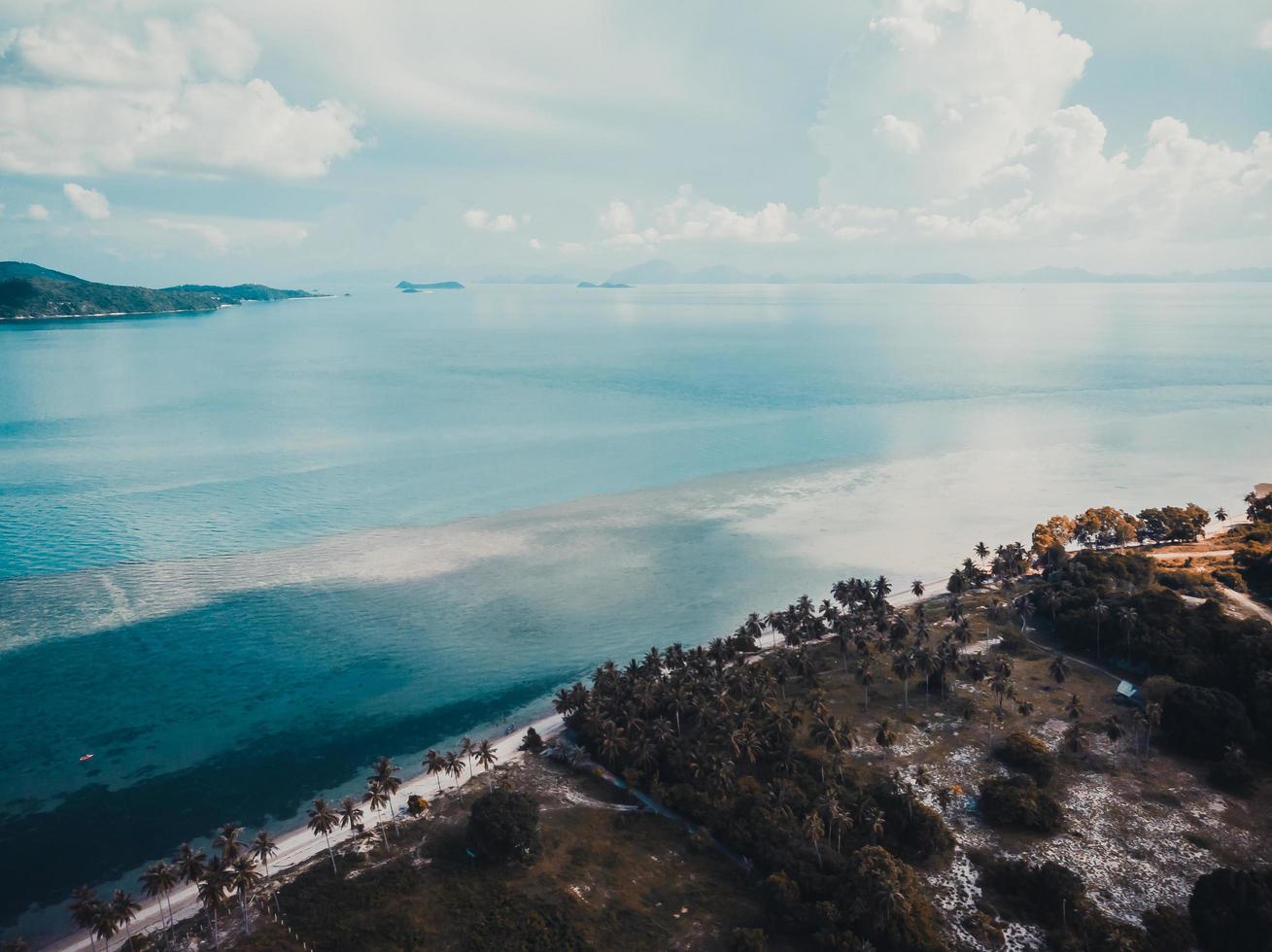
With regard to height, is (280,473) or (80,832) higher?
(280,473)

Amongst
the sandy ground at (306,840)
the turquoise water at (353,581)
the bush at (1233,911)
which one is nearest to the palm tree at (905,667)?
the turquoise water at (353,581)

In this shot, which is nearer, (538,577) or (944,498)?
(538,577)

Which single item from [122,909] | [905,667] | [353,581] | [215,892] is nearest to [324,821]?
[215,892]

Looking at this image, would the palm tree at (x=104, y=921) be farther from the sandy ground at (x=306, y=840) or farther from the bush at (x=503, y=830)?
the bush at (x=503, y=830)

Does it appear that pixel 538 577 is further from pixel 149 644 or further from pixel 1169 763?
Result: pixel 1169 763

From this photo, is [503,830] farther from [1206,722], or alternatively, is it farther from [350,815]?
[1206,722]

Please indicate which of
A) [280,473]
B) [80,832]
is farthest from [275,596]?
[280,473]

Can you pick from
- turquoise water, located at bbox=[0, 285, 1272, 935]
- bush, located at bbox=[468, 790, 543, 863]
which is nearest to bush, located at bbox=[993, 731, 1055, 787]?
turquoise water, located at bbox=[0, 285, 1272, 935]
